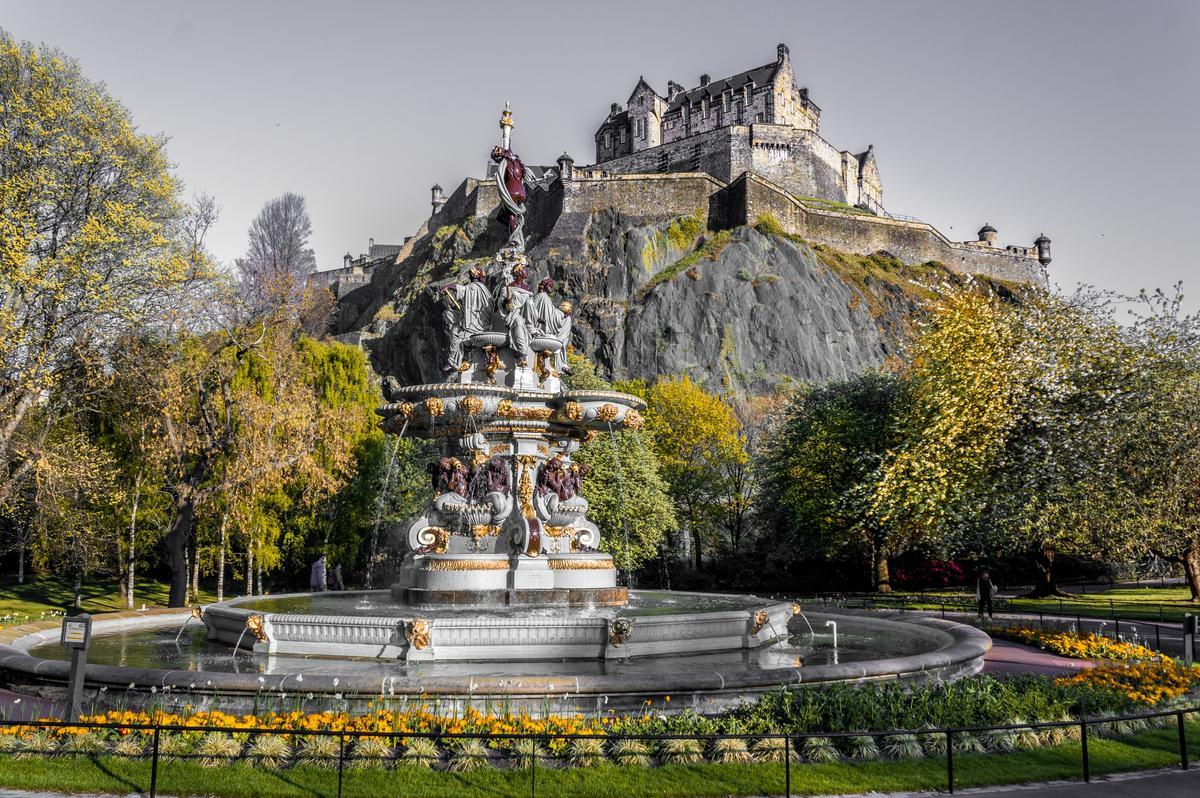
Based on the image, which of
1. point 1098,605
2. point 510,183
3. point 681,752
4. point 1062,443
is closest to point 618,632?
point 681,752

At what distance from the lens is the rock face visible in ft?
216

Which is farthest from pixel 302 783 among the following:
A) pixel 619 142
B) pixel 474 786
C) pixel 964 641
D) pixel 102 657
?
pixel 619 142

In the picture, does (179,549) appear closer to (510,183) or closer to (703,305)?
(510,183)

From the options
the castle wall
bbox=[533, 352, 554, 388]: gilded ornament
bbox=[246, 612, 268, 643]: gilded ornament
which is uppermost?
the castle wall

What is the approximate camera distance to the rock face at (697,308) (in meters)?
65.9

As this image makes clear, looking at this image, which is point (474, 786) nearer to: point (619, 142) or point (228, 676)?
point (228, 676)

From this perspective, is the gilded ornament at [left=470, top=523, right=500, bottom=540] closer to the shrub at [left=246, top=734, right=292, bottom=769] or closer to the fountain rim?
the fountain rim

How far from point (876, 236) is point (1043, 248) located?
927 inches

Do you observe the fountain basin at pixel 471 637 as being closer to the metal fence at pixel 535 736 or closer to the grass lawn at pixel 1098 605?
the metal fence at pixel 535 736

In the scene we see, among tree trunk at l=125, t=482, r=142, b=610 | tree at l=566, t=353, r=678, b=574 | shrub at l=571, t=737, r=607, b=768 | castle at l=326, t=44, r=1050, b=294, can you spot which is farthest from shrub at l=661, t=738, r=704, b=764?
castle at l=326, t=44, r=1050, b=294

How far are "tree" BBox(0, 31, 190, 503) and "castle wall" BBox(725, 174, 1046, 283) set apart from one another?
60422mm

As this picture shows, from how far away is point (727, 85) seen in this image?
103 metres

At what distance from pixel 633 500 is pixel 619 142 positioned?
80.0 metres

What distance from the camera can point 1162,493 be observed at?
23.4m
